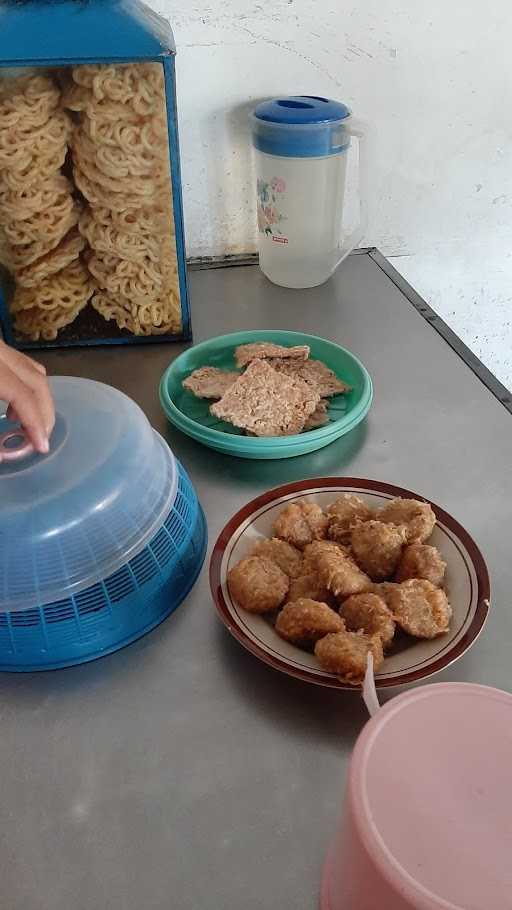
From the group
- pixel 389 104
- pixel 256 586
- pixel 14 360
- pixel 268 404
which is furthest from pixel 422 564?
pixel 389 104

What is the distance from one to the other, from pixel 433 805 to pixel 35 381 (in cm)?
46

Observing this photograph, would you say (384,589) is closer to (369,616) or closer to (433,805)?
(369,616)

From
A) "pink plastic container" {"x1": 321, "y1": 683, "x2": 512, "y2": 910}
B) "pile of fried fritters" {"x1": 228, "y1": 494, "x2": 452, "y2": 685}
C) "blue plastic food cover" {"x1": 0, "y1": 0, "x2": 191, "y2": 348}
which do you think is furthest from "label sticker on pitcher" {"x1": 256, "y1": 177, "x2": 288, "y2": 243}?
"pink plastic container" {"x1": 321, "y1": 683, "x2": 512, "y2": 910}

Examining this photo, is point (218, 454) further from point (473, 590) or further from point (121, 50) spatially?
point (121, 50)

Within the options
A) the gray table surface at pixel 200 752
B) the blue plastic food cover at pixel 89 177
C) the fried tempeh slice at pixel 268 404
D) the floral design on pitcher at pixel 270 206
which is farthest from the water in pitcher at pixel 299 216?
the gray table surface at pixel 200 752

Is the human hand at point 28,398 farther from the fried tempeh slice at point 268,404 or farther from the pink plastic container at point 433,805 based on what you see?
the pink plastic container at point 433,805

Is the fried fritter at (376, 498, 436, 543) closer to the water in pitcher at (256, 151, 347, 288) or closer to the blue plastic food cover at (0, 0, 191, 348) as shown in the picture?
the blue plastic food cover at (0, 0, 191, 348)

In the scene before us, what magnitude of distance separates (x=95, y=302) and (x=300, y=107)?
399mm

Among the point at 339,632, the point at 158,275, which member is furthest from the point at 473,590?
the point at 158,275

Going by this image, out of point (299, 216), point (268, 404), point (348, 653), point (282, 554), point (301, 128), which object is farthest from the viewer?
point (299, 216)

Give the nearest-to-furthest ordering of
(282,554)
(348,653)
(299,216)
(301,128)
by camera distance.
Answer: (348,653) < (282,554) < (301,128) < (299,216)

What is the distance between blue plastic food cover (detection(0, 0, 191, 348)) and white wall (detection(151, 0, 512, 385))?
0.64 feet

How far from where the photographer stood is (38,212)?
35.9 inches

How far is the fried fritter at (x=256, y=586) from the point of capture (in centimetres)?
62
